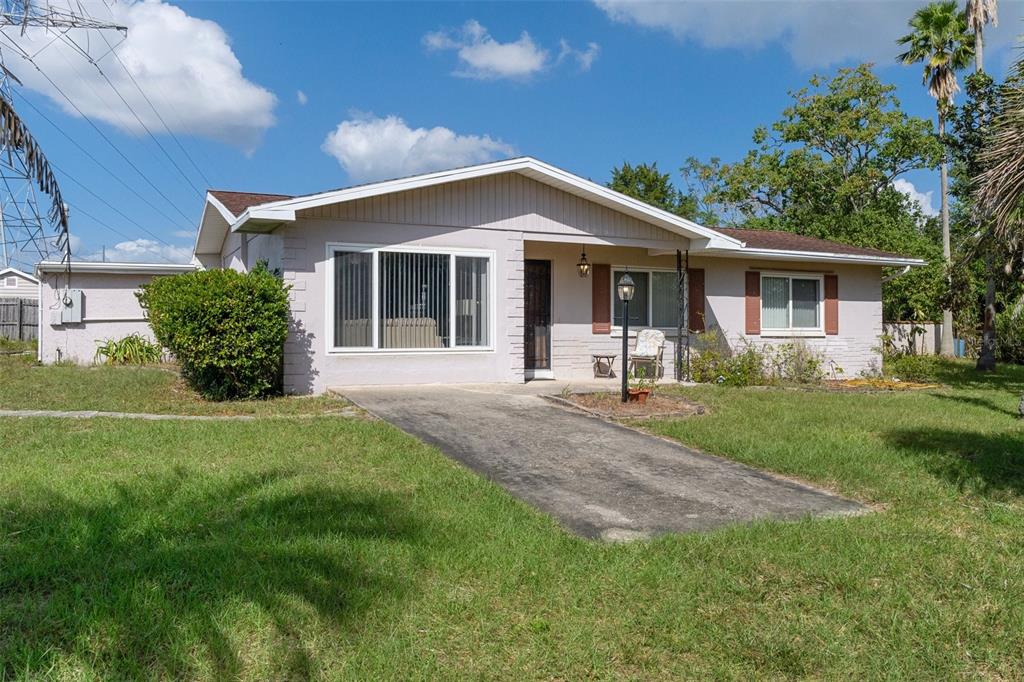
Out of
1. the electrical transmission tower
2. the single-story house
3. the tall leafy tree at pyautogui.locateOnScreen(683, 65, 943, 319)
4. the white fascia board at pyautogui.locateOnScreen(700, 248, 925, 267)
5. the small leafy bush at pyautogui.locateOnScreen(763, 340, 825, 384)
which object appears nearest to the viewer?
the electrical transmission tower

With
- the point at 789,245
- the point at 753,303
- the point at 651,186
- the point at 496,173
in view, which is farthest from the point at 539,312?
the point at 651,186

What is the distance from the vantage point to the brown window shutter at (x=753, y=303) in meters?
15.0

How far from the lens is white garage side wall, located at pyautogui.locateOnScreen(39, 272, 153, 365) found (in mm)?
17156

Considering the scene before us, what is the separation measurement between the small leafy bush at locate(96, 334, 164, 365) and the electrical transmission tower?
14.5m

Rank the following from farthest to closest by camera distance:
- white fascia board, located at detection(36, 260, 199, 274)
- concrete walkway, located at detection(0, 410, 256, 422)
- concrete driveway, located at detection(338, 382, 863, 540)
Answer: white fascia board, located at detection(36, 260, 199, 274)
concrete walkway, located at detection(0, 410, 256, 422)
concrete driveway, located at detection(338, 382, 863, 540)

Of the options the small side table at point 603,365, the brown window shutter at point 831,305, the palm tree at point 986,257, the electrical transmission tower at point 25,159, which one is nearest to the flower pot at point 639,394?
the small side table at point 603,365

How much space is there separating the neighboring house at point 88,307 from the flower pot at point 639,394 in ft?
42.2

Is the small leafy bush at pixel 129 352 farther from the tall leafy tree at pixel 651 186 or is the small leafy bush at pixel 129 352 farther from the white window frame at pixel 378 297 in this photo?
the tall leafy tree at pixel 651 186

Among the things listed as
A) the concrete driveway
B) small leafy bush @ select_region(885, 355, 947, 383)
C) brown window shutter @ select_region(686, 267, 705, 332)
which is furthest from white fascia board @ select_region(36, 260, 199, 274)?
small leafy bush @ select_region(885, 355, 947, 383)

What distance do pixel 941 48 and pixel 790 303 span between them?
645 inches

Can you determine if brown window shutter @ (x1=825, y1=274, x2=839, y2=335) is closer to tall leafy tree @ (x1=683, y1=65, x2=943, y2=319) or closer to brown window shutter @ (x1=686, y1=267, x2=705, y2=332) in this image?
brown window shutter @ (x1=686, y1=267, x2=705, y2=332)

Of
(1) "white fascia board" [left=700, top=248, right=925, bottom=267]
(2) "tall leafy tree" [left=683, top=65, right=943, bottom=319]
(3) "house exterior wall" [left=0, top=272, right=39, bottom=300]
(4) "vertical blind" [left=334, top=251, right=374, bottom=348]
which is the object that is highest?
(2) "tall leafy tree" [left=683, top=65, right=943, bottom=319]

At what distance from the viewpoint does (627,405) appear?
31.9ft

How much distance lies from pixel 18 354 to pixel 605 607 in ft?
65.3
